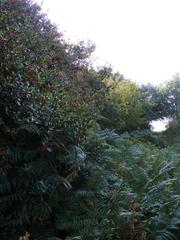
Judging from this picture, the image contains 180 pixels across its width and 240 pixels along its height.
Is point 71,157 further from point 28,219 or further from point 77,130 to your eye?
point 28,219

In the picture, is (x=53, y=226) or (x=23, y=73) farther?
(x=23, y=73)

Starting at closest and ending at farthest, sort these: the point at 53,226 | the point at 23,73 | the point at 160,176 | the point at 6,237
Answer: the point at 6,237, the point at 53,226, the point at 23,73, the point at 160,176

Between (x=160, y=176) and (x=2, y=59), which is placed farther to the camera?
(x=160, y=176)

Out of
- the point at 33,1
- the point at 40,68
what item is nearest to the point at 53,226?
the point at 40,68

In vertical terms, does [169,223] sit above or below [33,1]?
below

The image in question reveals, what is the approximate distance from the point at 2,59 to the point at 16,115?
29.2 inches

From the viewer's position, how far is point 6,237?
164 inches

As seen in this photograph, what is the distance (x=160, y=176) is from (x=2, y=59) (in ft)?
8.78

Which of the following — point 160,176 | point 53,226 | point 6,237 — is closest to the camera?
point 6,237

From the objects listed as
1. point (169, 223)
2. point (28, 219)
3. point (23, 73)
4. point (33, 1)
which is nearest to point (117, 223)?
point (169, 223)

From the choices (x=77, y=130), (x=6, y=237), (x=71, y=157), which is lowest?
(x=6, y=237)

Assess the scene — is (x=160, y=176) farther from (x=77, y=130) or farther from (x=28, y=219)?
(x=28, y=219)

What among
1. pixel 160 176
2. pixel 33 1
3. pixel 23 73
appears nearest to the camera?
pixel 23 73

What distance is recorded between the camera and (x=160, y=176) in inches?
229
